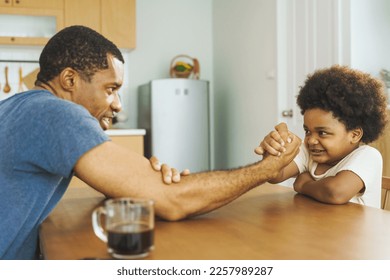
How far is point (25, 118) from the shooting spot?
3.38 feet

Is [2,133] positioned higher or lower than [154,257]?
higher

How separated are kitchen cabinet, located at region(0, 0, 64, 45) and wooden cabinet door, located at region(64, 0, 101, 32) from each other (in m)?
0.06

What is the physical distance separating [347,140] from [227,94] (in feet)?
9.75

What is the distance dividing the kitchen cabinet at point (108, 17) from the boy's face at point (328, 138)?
275 centimetres

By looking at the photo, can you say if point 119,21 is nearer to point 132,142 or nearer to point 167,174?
point 132,142

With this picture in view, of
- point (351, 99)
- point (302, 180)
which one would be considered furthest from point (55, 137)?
point (351, 99)

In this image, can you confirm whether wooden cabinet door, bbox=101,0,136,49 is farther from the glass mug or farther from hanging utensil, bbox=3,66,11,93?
the glass mug

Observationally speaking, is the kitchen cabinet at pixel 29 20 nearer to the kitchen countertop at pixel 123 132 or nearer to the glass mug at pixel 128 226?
the kitchen countertop at pixel 123 132

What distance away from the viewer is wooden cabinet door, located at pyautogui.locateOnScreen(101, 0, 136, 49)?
4.04 m

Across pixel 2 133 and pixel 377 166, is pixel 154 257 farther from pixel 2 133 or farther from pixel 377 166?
pixel 377 166

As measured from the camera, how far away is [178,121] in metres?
4.19

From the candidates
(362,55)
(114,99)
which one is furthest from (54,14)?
(114,99)

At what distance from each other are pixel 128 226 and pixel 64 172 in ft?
0.99
